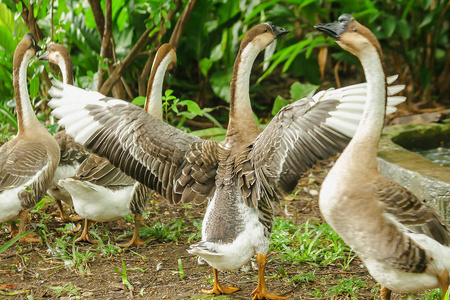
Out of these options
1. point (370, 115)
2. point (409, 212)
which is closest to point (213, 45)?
point (370, 115)

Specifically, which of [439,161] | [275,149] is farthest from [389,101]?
[439,161]

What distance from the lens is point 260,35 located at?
3.90 meters

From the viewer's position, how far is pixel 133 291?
3717 millimetres

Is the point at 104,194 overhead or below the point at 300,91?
below

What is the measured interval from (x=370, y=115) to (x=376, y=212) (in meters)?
0.53

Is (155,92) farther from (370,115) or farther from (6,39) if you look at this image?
(6,39)

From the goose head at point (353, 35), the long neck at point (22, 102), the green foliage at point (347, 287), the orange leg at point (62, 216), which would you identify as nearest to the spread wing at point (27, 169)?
the long neck at point (22, 102)

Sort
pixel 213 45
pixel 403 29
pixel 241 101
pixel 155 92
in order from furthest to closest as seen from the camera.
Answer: pixel 213 45
pixel 403 29
pixel 155 92
pixel 241 101

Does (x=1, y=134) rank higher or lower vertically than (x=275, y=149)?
lower

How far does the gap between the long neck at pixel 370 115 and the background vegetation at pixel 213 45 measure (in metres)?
3.40

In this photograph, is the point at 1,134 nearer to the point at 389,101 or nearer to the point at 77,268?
the point at 77,268

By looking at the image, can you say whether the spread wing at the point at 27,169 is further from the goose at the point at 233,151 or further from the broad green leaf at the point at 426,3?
the broad green leaf at the point at 426,3

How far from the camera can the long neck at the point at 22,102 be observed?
478 centimetres

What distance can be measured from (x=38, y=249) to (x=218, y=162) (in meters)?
1.82
